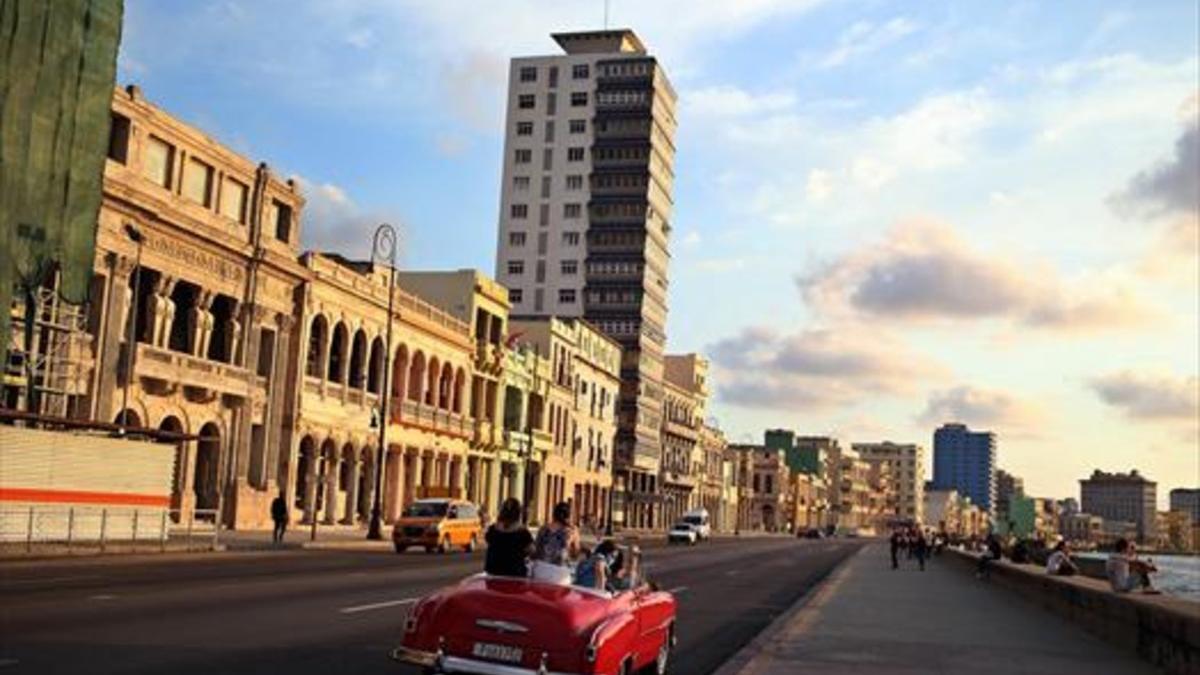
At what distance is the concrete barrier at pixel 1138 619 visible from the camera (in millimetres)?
13586

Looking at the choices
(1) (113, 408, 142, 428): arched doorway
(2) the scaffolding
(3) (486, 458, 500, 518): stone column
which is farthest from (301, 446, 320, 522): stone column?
(3) (486, 458, 500, 518): stone column

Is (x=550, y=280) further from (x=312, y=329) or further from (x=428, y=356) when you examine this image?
(x=312, y=329)

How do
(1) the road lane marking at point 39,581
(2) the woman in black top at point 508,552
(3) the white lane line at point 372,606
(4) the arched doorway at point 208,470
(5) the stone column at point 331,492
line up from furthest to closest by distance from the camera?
(5) the stone column at point 331,492 → (4) the arched doorway at point 208,470 → (1) the road lane marking at point 39,581 → (3) the white lane line at point 372,606 → (2) the woman in black top at point 508,552

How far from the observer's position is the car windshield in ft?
145

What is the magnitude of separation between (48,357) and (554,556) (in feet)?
104

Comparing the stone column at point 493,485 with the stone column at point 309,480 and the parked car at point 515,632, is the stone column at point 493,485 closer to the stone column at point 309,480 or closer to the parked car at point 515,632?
the stone column at point 309,480

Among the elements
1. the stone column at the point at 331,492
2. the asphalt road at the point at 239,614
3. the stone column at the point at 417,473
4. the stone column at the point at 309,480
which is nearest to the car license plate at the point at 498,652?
the asphalt road at the point at 239,614

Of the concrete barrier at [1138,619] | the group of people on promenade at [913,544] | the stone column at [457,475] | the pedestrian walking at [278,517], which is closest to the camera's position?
the concrete barrier at [1138,619]

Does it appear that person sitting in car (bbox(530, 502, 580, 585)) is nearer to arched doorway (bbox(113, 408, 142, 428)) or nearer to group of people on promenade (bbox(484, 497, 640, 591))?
group of people on promenade (bbox(484, 497, 640, 591))

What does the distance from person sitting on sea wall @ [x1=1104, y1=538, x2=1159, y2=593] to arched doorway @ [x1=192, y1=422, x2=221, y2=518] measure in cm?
3655

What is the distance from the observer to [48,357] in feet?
129

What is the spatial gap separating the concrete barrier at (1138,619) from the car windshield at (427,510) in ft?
76.0

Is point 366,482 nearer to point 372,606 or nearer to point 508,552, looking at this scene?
point 372,606

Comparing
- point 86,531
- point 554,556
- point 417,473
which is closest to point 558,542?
point 554,556
